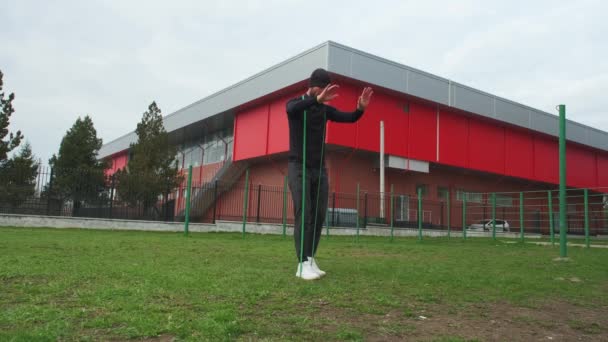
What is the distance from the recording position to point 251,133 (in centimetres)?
2683

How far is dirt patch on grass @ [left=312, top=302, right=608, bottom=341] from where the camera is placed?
2607mm

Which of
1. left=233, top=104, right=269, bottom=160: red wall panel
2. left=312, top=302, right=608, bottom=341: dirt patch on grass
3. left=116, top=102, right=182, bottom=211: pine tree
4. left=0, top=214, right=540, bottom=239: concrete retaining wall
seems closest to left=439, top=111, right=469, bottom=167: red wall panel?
left=0, top=214, right=540, bottom=239: concrete retaining wall

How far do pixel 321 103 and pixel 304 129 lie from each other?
277 millimetres

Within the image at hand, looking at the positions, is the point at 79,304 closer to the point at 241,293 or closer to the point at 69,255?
the point at 241,293

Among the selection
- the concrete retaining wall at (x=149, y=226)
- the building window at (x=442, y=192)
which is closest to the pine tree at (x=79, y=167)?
the concrete retaining wall at (x=149, y=226)

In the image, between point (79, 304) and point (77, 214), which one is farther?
point (77, 214)

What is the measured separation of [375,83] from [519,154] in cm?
1272

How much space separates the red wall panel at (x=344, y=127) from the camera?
22.3 m

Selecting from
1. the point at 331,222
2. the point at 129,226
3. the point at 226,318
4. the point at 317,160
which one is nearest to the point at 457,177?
the point at 331,222

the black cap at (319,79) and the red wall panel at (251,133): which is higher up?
the red wall panel at (251,133)

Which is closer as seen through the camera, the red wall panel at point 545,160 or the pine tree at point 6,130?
the pine tree at point 6,130

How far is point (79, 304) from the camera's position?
9.53ft

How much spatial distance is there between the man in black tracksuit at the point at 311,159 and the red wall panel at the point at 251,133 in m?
21.1

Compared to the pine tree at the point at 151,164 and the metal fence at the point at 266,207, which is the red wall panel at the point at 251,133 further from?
the pine tree at the point at 151,164
